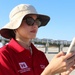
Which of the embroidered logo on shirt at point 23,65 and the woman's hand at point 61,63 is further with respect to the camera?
the embroidered logo on shirt at point 23,65

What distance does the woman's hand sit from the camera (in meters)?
2.51

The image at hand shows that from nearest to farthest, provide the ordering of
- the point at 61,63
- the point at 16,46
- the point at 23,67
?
the point at 61,63, the point at 23,67, the point at 16,46

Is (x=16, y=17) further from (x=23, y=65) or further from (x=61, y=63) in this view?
(x=61, y=63)

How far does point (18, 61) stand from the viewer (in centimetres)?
305

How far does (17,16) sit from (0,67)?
768 millimetres

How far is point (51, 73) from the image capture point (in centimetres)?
264

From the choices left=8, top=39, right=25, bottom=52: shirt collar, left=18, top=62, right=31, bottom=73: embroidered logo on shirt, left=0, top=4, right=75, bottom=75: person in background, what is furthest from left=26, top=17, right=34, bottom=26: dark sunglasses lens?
left=18, top=62, right=31, bottom=73: embroidered logo on shirt

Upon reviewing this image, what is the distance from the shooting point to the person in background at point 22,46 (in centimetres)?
296

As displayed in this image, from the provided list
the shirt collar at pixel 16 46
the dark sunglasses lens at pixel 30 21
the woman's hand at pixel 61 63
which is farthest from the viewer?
the dark sunglasses lens at pixel 30 21

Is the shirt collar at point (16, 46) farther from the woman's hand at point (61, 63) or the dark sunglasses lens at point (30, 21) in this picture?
the woman's hand at point (61, 63)

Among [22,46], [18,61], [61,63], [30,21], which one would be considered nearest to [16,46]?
[22,46]

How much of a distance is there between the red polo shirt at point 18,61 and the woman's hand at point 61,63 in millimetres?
445

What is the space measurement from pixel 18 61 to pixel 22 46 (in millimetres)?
281

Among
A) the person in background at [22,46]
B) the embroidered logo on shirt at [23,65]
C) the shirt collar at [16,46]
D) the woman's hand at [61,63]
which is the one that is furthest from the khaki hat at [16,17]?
the woman's hand at [61,63]
